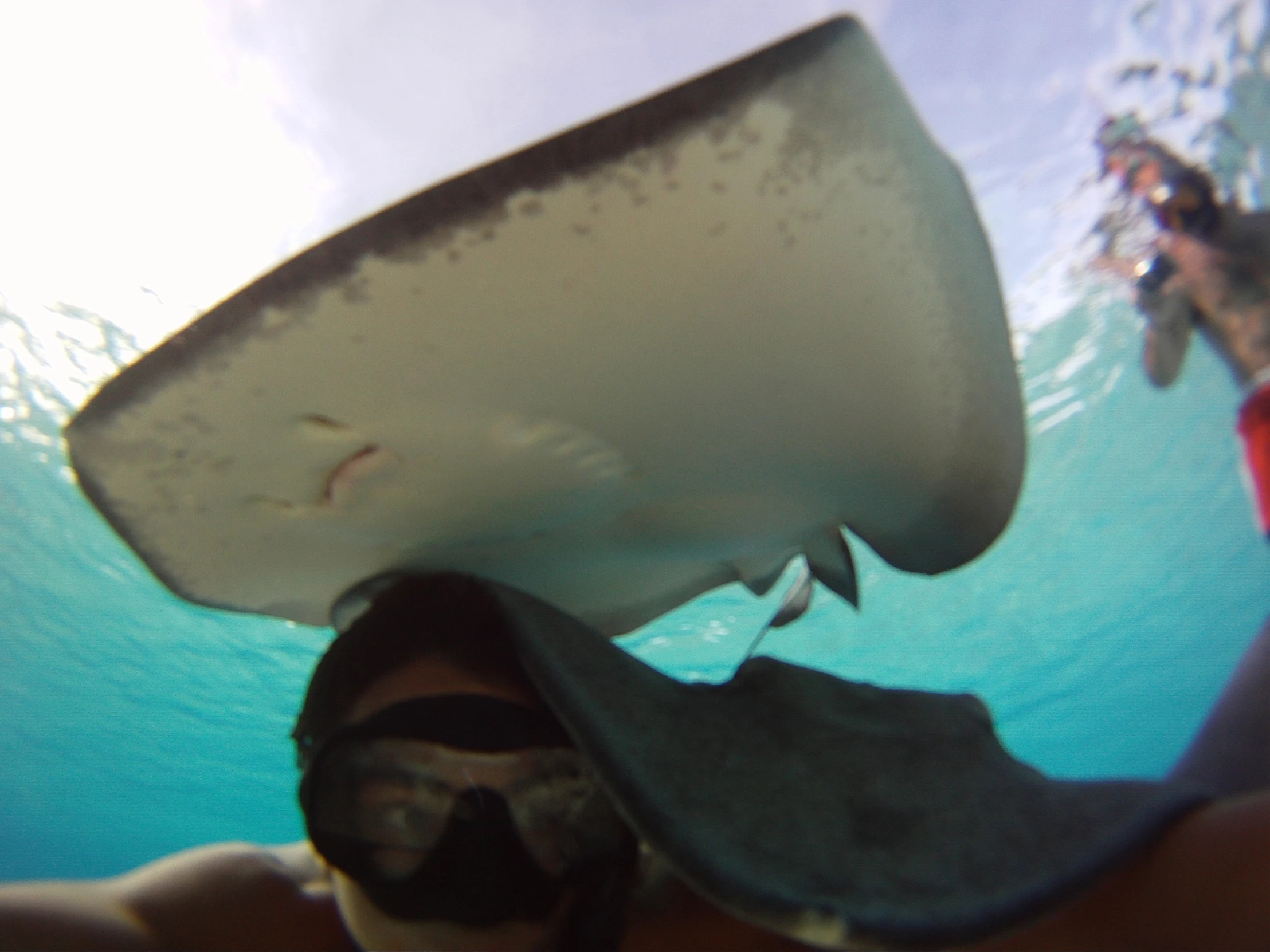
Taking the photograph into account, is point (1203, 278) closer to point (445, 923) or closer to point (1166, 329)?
point (1166, 329)

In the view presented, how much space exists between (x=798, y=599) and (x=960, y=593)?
1161cm

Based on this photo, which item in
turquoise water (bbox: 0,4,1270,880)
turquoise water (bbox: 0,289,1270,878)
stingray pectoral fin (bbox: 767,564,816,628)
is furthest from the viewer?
turquoise water (bbox: 0,289,1270,878)

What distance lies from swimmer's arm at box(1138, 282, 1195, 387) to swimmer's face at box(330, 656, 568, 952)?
5.20m

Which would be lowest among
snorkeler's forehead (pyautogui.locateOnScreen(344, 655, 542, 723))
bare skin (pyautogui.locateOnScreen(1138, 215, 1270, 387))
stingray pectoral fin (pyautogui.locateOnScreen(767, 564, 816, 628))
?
stingray pectoral fin (pyautogui.locateOnScreen(767, 564, 816, 628))

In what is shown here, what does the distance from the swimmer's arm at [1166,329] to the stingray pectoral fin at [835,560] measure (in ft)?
11.7

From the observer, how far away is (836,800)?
48.6 inches

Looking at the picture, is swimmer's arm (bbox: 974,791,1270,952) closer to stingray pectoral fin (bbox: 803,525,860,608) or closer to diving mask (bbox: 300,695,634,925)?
diving mask (bbox: 300,695,634,925)

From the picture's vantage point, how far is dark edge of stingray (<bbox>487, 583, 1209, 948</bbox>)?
3.14 ft

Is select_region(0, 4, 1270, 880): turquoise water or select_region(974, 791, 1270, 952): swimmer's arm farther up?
select_region(974, 791, 1270, 952): swimmer's arm

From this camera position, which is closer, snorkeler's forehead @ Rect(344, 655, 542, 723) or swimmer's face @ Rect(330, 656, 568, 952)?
swimmer's face @ Rect(330, 656, 568, 952)

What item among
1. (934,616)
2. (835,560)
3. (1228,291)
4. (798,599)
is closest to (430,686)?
(835,560)

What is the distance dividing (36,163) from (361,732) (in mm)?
6501

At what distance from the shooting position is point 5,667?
16.9 metres

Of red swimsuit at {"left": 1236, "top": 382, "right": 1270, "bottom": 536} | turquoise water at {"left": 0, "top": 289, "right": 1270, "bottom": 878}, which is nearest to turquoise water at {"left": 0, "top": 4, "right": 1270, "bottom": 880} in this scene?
turquoise water at {"left": 0, "top": 289, "right": 1270, "bottom": 878}
